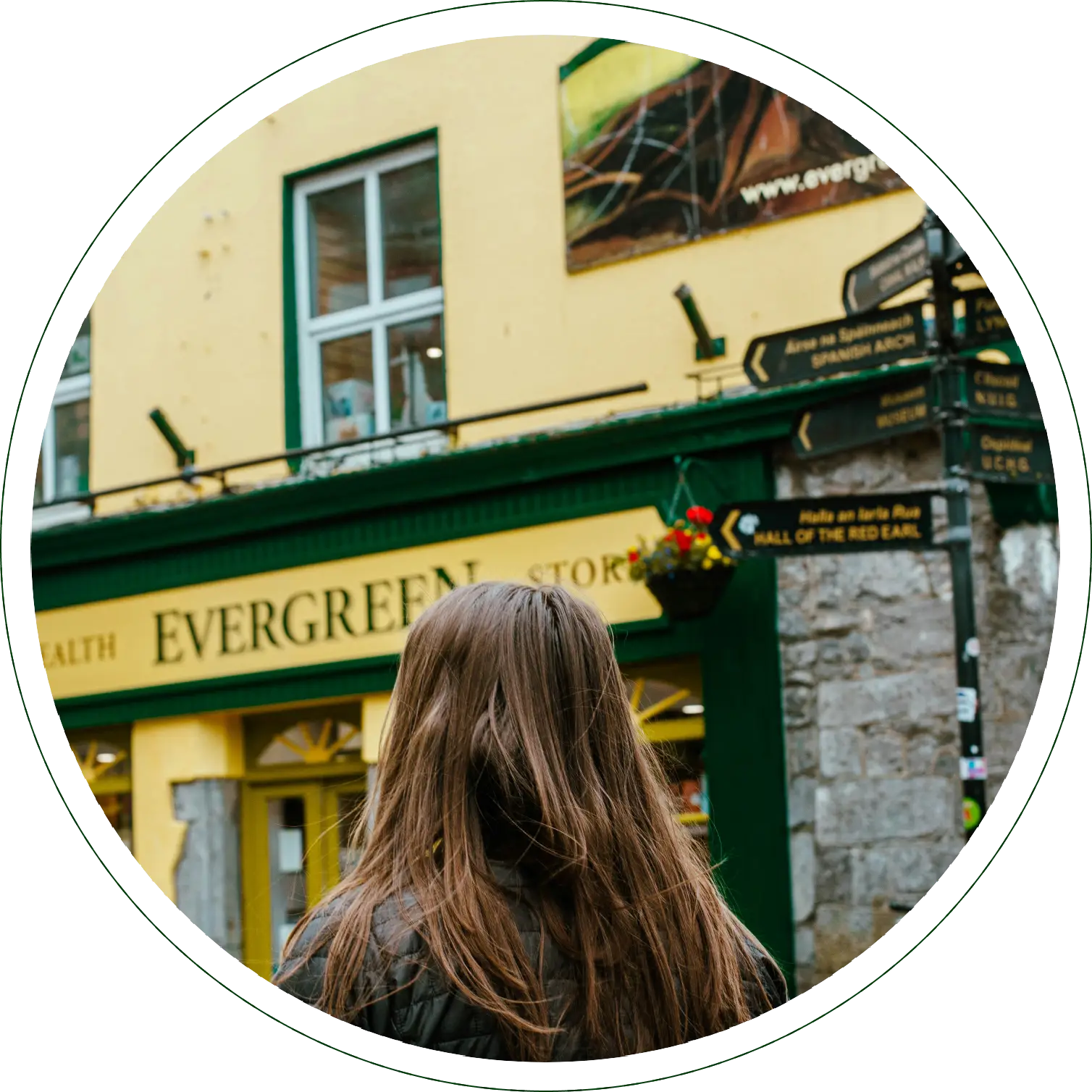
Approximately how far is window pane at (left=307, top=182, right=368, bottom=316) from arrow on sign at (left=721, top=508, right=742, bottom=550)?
4.01m

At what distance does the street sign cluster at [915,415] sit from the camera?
5.25m

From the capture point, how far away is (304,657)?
8.70m

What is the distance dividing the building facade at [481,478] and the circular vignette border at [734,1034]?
12.8 feet

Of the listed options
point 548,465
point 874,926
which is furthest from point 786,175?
point 874,926

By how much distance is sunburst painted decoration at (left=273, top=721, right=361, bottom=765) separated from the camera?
8875 mm

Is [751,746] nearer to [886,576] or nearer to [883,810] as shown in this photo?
[883,810]

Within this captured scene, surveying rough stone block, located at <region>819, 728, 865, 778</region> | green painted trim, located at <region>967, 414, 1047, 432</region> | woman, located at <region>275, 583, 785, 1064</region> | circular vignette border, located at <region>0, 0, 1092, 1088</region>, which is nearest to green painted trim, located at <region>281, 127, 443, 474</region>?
rough stone block, located at <region>819, 728, 865, 778</region>

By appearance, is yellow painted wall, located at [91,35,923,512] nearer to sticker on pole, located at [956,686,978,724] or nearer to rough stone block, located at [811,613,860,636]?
rough stone block, located at [811,613,860,636]

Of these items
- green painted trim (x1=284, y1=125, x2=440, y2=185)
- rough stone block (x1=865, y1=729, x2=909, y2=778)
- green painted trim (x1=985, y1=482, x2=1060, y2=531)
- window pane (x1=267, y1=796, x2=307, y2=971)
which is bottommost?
window pane (x1=267, y1=796, x2=307, y2=971)

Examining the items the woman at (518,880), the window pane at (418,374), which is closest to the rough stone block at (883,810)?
the window pane at (418,374)

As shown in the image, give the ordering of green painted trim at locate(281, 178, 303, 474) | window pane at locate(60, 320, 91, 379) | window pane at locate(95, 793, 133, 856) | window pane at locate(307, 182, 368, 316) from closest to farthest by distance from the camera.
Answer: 1. green painted trim at locate(281, 178, 303, 474)
2. window pane at locate(307, 182, 368, 316)
3. window pane at locate(95, 793, 133, 856)
4. window pane at locate(60, 320, 91, 379)

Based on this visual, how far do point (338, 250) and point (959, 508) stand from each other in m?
5.08

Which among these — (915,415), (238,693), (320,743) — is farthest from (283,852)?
(915,415)

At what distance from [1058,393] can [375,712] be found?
21.3 feet
